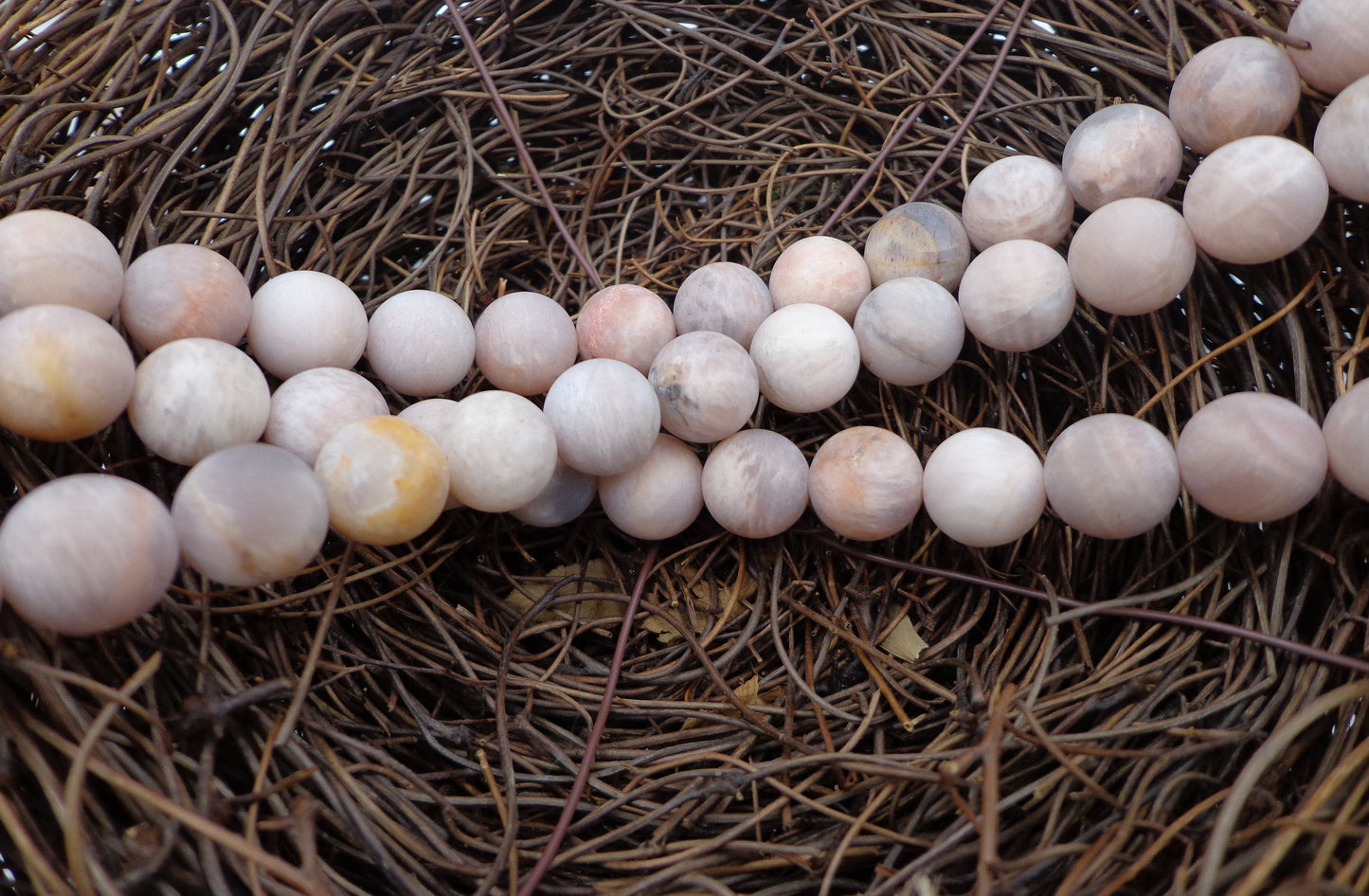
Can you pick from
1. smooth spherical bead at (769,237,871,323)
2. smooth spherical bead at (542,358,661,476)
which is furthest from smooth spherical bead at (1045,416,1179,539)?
smooth spherical bead at (542,358,661,476)

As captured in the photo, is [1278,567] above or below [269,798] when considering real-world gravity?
above

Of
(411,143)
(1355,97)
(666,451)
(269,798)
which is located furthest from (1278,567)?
(411,143)

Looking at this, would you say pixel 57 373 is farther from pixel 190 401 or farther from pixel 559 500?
pixel 559 500

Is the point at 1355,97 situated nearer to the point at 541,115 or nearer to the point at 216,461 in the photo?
the point at 541,115

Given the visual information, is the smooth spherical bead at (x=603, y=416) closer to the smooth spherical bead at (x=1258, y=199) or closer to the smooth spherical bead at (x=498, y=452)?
the smooth spherical bead at (x=498, y=452)

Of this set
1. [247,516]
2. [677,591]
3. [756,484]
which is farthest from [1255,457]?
[247,516]

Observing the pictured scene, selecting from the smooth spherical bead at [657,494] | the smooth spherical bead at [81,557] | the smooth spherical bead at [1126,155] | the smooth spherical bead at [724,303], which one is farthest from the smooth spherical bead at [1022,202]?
the smooth spherical bead at [81,557]

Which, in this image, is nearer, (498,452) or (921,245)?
(498,452)
